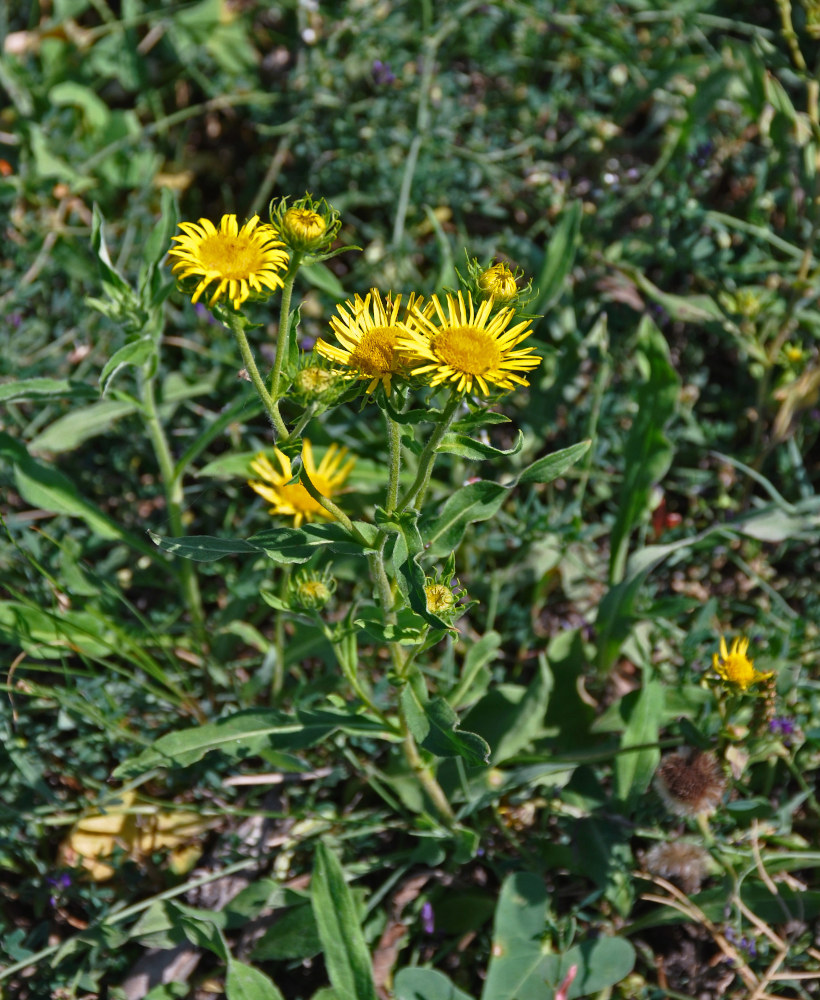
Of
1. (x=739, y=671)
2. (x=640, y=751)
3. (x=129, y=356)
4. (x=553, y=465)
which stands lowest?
(x=640, y=751)

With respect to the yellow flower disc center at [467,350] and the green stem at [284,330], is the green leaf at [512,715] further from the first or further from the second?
the green stem at [284,330]

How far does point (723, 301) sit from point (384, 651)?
6.30 ft

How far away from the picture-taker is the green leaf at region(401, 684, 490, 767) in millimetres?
2123

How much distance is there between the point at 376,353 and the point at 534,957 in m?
1.68

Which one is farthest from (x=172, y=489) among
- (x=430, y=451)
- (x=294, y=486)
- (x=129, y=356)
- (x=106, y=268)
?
(x=430, y=451)

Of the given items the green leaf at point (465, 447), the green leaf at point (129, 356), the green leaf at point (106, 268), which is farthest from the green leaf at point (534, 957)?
the green leaf at point (106, 268)

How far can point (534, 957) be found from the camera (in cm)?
252

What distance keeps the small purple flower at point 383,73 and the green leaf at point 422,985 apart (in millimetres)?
3454

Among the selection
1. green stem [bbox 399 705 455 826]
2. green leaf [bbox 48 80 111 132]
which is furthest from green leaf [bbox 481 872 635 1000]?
green leaf [bbox 48 80 111 132]

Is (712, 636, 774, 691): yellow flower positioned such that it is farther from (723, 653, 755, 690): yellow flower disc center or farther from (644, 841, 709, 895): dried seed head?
(644, 841, 709, 895): dried seed head

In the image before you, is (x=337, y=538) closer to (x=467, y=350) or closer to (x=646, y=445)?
(x=467, y=350)

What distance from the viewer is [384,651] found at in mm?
3240

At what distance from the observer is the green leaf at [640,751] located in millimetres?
2693

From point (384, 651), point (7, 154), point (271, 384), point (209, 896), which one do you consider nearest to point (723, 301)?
point (384, 651)
